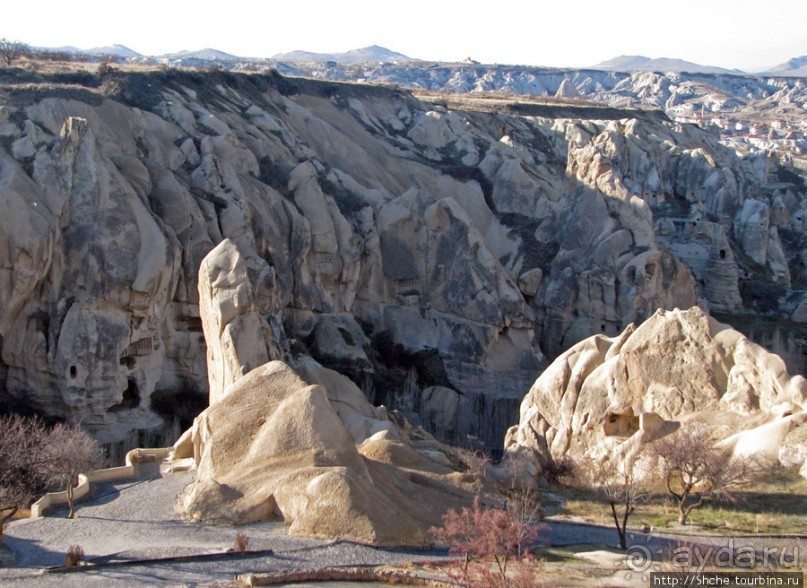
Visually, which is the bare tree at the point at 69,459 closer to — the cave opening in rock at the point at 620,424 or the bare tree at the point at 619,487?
the bare tree at the point at 619,487

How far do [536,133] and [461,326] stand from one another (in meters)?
33.7

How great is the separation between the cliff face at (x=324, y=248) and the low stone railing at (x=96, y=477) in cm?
198

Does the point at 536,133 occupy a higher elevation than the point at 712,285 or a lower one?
higher

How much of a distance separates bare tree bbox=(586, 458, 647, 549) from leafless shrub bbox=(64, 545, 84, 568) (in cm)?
697

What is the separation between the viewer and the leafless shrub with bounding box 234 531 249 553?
13.1m

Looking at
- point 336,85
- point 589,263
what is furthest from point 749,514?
point 336,85

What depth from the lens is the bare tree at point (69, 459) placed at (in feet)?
55.6

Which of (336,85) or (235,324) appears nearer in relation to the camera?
(235,324)

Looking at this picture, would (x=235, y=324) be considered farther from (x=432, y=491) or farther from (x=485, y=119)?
(x=485, y=119)

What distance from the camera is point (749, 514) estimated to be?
1614cm

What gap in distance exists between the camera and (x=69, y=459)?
56.8 ft

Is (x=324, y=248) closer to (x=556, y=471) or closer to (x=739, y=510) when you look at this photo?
(x=556, y=471)

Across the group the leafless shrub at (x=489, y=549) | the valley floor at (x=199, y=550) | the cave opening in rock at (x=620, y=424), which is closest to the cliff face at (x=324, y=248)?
the valley floor at (x=199, y=550)

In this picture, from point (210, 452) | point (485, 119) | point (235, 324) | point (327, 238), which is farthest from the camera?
point (485, 119)
